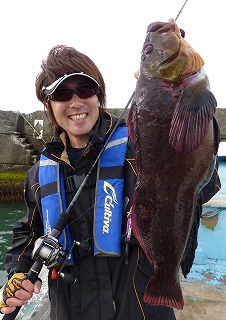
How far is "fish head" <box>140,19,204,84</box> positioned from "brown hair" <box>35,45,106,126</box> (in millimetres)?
645

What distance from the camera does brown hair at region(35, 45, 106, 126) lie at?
227cm

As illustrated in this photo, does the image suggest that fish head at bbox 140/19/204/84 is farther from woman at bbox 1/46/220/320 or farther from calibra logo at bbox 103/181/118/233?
calibra logo at bbox 103/181/118/233

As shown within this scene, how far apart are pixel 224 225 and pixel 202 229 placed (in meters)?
0.30

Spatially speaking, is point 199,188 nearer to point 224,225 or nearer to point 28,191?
point 28,191

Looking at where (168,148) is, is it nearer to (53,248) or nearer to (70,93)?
(70,93)

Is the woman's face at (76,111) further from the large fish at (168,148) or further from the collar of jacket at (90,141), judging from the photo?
the large fish at (168,148)

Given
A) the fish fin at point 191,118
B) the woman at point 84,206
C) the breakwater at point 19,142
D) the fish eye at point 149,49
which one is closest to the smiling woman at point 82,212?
the woman at point 84,206

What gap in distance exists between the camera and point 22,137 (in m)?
14.8

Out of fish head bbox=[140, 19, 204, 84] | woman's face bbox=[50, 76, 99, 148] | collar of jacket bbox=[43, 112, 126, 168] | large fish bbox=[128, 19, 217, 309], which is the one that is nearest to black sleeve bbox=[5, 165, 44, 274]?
collar of jacket bbox=[43, 112, 126, 168]

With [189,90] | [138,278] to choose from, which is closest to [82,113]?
[189,90]

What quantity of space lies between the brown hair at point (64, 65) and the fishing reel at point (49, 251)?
1.10 metres

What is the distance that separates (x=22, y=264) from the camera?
97.4 inches

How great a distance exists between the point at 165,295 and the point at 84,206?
35.9 inches

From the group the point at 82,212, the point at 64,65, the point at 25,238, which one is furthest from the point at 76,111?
the point at 25,238
